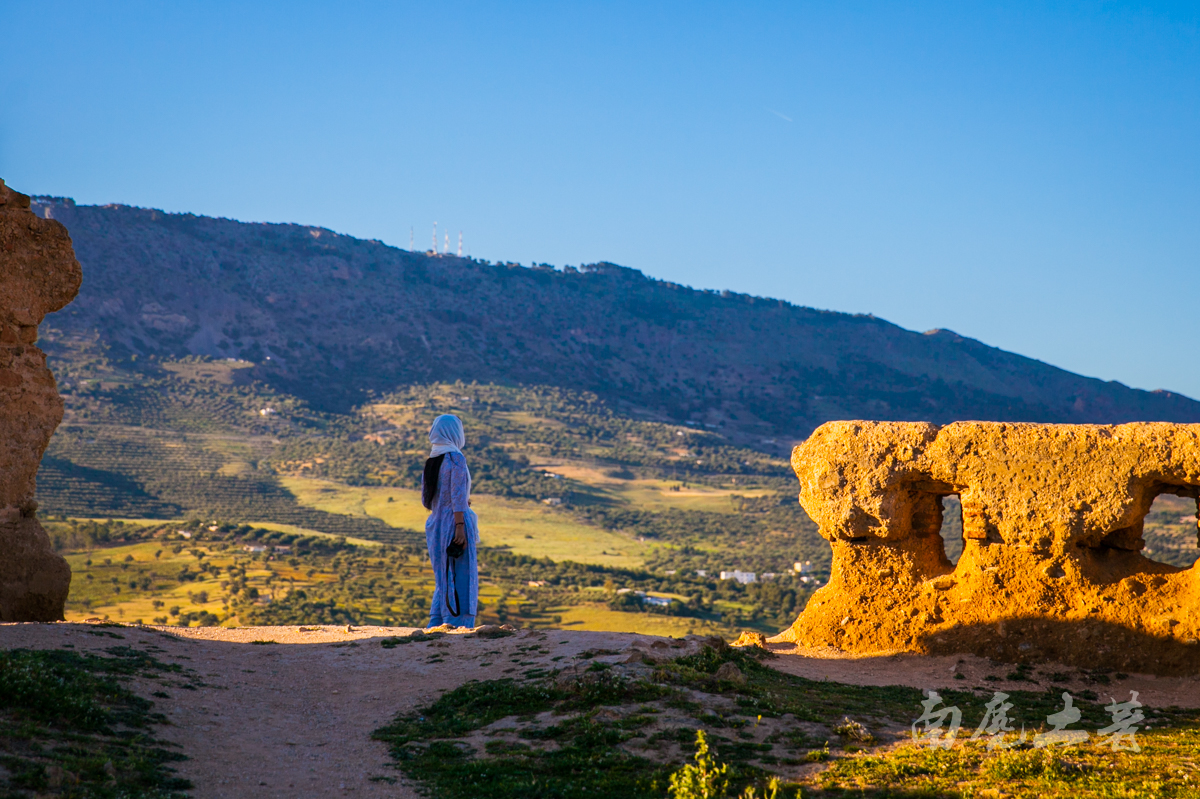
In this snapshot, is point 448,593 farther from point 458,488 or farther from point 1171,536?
point 1171,536

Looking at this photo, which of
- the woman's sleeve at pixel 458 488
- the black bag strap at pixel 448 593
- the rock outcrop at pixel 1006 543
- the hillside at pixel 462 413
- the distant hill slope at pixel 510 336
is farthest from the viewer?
the distant hill slope at pixel 510 336

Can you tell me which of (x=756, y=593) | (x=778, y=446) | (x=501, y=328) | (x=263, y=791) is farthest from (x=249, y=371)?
(x=263, y=791)

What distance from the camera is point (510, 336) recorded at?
337 feet

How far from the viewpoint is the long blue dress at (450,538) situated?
12.0 meters

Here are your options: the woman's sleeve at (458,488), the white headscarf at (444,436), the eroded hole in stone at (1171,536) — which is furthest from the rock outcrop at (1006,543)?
the eroded hole in stone at (1171,536)

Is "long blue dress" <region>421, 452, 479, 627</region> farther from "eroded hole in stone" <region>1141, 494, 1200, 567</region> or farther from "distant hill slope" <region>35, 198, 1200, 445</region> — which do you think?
"distant hill slope" <region>35, 198, 1200, 445</region>

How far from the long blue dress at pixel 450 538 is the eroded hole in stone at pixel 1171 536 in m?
27.9

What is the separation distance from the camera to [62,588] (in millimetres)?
10320

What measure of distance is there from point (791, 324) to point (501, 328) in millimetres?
36417

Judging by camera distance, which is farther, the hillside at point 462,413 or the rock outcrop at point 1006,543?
the hillside at point 462,413

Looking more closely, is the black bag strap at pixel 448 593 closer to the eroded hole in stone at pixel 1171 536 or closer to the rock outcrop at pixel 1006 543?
the rock outcrop at pixel 1006 543

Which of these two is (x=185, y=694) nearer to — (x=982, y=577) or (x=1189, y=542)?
(x=982, y=577)

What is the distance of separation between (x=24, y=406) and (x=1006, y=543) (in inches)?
420

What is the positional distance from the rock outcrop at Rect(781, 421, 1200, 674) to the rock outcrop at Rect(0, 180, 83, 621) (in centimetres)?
848
